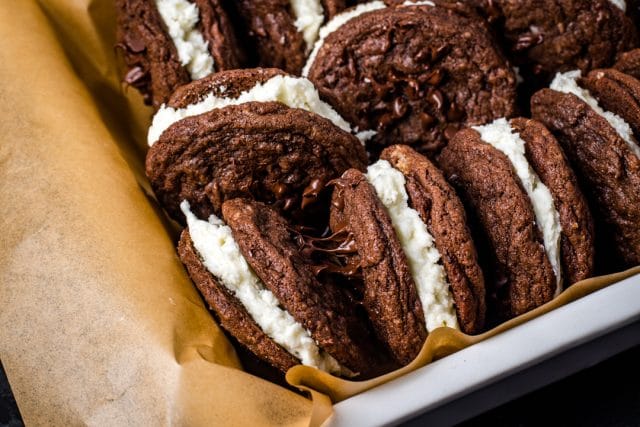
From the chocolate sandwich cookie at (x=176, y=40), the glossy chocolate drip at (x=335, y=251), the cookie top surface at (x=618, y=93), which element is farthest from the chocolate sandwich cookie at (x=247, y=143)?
the cookie top surface at (x=618, y=93)

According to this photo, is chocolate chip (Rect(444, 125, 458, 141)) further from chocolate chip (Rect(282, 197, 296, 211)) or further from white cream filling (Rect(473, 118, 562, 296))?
chocolate chip (Rect(282, 197, 296, 211))

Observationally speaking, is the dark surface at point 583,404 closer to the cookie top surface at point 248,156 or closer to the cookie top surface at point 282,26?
the cookie top surface at point 248,156

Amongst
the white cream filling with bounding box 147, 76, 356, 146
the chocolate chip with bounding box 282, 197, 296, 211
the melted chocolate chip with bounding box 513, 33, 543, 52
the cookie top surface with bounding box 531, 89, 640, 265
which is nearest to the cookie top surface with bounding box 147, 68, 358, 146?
the white cream filling with bounding box 147, 76, 356, 146

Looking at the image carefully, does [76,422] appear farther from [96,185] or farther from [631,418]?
[631,418]

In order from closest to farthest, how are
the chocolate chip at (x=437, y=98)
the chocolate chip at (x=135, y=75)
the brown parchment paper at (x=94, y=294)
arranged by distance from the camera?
1. the brown parchment paper at (x=94, y=294)
2. the chocolate chip at (x=437, y=98)
3. the chocolate chip at (x=135, y=75)

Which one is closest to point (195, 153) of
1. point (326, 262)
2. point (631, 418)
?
point (326, 262)

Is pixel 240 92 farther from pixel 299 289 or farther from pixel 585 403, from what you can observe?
pixel 585 403
